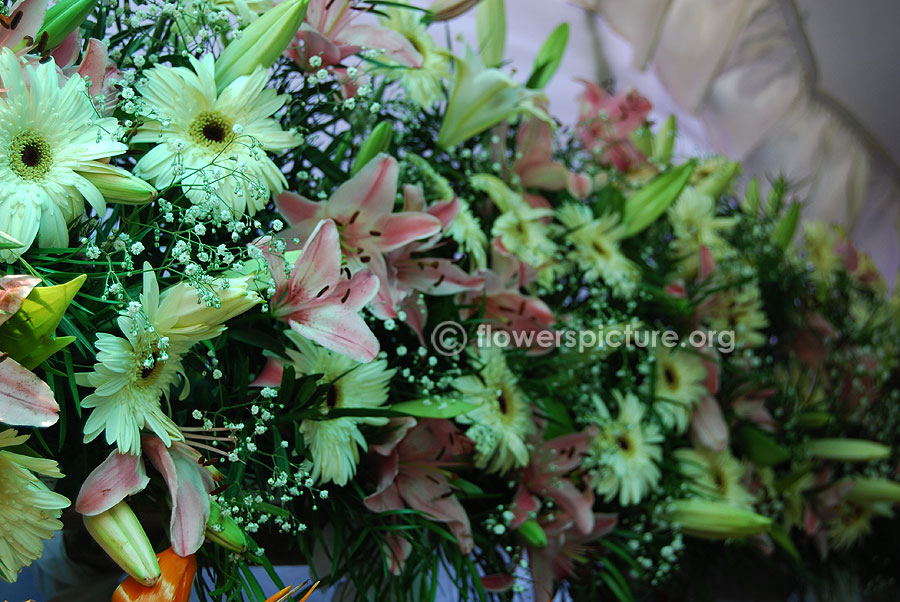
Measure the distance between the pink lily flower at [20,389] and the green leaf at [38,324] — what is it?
0.4 inches

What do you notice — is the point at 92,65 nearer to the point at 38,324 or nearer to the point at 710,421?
the point at 38,324

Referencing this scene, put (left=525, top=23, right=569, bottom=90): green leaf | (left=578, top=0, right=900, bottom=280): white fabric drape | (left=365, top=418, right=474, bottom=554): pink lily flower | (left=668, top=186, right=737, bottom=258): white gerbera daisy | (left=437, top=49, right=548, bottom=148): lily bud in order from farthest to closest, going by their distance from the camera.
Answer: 1. (left=578, top=0, right=900, bottom=280): white fabric drape
2. (left=668, top=186, right=737, bottom=258): white gerbera daisy
3. (left=525, top=23, right=569, bottom=90): green leaf
4. (left=437, top=49, right=548, bottom=148): lily bud
5. (left=365, top=418, right=474, bottom=554): pink lily flower

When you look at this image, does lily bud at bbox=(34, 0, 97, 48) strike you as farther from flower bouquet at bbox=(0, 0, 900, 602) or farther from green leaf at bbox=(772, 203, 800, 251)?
green leaf at bbox=(772, 203, 800, 251)

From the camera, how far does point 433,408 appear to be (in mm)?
529

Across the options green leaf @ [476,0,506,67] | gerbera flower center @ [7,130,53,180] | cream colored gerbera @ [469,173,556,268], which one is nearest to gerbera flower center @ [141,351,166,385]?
gerbera flower center @ [7,130,53,180]

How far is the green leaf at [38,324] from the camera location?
1.17 ft

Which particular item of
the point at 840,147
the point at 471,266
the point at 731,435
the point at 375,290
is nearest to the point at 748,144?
the point at 840,147

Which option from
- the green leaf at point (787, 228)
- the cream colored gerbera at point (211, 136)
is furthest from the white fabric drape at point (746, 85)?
the cream colored gerbera at point (211, 136)

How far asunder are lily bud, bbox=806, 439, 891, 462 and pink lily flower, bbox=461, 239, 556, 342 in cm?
45

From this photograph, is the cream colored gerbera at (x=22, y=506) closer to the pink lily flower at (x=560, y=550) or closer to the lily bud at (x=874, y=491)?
the pink lily flower at (x=560, y=550)

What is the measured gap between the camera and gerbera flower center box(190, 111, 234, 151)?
0.46 metres

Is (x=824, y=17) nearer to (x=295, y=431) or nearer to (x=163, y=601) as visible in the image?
(x=295, y=431)

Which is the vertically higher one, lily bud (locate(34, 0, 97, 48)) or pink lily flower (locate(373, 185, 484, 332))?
lily bud (locate(34, 0, 97, 48))

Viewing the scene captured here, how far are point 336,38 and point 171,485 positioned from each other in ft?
1.02
